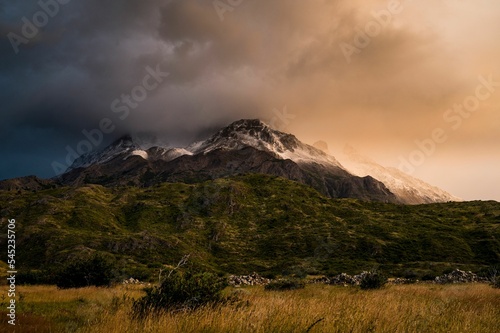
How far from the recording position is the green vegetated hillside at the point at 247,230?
97.2 metres

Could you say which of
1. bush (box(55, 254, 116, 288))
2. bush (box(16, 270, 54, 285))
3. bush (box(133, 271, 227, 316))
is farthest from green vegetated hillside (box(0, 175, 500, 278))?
bush (box(133, 271, 227, 316))

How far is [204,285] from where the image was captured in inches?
489

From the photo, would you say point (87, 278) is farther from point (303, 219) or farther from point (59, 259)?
point (303, 219)

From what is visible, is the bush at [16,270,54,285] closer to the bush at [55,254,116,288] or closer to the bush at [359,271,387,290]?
the bush at [55,254,116,288]

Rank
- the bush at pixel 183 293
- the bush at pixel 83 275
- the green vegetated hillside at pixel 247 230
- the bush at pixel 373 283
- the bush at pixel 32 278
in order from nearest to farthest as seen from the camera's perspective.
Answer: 1. the bush at pixel 183 293
2. the bush at pixel 83 275
3. the bush at pixel 373 283
4. the bush at pixel 32 278
5. the green vegetated hillside at pixel 247 230

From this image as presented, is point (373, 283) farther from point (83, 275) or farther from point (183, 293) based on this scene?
point (83, 275)

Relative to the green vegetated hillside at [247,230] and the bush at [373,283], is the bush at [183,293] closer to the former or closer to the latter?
the bush at [373,283]

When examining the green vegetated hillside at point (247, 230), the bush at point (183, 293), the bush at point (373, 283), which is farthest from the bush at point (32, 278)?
the bush at point (373, 283)

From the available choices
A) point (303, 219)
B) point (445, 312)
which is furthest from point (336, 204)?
point (445, 312)

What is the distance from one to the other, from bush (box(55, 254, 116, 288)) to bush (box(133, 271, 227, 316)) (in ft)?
53.7

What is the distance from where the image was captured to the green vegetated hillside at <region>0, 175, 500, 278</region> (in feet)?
319

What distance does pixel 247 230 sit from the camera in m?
144

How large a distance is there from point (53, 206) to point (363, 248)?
118757 millimetres

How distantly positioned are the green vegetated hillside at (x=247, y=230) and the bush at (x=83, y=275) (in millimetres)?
33308
